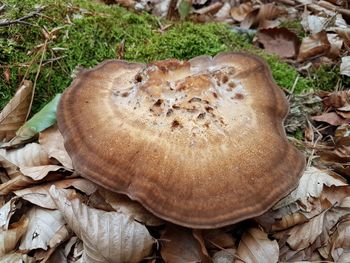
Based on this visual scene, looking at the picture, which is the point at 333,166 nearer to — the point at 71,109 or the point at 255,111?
the point at 255,111

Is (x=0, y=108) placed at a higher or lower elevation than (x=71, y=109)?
lower

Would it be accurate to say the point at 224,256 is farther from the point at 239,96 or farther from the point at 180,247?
the point at 239,96

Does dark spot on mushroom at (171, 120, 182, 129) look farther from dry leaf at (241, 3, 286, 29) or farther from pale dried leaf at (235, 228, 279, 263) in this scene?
dry leaf at (241, 3, 286, 29)

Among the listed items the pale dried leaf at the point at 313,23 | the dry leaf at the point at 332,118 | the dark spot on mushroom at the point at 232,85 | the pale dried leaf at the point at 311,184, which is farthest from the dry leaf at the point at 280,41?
the pale dried leaf at the point at 311,184

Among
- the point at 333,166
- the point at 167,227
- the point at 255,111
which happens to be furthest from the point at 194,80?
the point at 333,166

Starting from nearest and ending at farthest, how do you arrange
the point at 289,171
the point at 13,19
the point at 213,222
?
the point at 213,222
the point at 289,171
the point at 13,19

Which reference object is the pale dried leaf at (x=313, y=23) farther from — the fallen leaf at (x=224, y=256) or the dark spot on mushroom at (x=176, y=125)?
the fallen leaf at (x=224, y=256)

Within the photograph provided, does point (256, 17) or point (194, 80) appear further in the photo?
point (256, 17)
